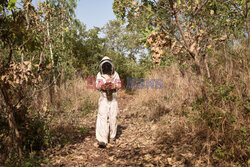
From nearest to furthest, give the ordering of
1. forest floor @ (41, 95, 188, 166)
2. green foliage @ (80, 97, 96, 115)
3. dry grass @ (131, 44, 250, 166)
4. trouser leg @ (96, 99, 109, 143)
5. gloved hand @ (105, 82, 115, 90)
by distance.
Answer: dry grass @ (131, 44, 250, 166) → forest floor @ (41, 95, 188, 166) → trouser leg @ (96, 99, 109, 143) → gloved hand @ (105, 82, 115, 90) → green foliage @ (80, 97, 96, 115)

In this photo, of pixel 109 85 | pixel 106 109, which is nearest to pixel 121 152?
pixel 106 109

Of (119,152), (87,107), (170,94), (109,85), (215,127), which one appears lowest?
(119,152)

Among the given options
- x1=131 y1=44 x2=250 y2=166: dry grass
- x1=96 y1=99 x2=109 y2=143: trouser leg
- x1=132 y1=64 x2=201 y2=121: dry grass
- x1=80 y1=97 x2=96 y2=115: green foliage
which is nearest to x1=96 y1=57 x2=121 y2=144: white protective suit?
x1=96 y1=99 x2=109 y2=143: trouser leg

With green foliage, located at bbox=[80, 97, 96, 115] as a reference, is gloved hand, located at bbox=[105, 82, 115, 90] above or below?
above

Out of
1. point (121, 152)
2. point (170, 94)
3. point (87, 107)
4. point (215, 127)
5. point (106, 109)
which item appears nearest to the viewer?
point (215, 127)

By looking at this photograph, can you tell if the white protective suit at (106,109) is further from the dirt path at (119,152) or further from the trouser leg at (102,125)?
the dirt path at (119,152)

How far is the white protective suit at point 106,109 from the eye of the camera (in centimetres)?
457

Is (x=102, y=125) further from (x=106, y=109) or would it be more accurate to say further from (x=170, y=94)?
(x=170, y=94)

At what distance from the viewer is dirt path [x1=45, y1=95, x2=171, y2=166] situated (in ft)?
11.8

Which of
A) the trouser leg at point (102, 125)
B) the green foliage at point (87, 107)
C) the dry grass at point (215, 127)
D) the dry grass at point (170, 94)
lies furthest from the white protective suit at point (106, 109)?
the green foliage at point (87, 107)

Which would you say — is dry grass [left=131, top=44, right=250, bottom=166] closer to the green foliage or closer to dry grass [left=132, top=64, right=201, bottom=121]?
dry grass [left=132, top=64, right=201, bottom=121]

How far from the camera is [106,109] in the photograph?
467 cm

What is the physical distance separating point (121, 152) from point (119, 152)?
0.15 feet

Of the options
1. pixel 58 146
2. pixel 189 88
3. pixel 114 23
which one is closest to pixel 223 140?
pixel 189 88
